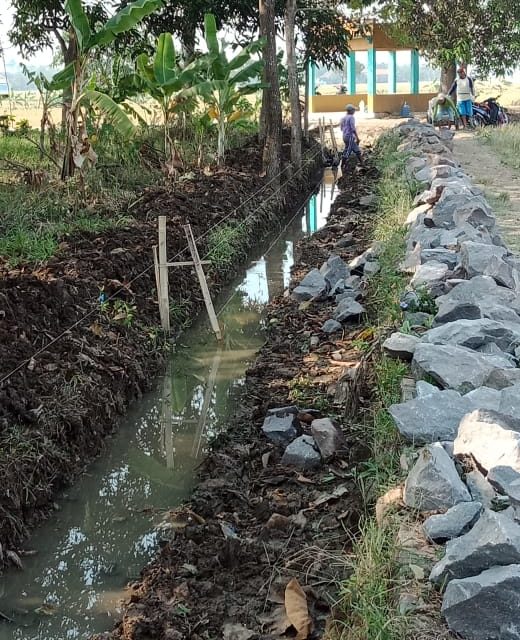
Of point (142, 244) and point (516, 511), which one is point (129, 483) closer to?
point (516, 511)

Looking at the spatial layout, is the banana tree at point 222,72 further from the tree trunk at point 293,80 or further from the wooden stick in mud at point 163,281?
the wooden stick in mud at point 163,281

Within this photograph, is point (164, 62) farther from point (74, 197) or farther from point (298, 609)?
point (298, 609)

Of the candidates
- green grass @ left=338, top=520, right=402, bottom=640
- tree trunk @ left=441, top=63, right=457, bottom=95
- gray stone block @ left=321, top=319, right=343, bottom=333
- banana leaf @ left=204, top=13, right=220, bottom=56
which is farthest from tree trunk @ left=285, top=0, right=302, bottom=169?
green grass @ left=338, top=520, right=402, bottom=640

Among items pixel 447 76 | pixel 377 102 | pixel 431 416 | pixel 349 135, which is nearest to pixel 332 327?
pixel 431 416

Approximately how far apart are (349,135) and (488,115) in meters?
6.98

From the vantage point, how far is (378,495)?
14.4 feet

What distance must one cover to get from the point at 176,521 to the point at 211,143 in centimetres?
1266

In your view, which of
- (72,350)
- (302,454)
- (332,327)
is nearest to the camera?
(302,454)

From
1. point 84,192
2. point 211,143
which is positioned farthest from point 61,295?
point 211,143

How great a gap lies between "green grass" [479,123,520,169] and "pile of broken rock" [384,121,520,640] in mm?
8840

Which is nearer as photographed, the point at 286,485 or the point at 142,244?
the point at 286,485

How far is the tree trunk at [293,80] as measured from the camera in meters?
16.9

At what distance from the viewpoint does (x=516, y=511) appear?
10.9ft

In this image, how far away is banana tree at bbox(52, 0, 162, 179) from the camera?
10.1 metres
